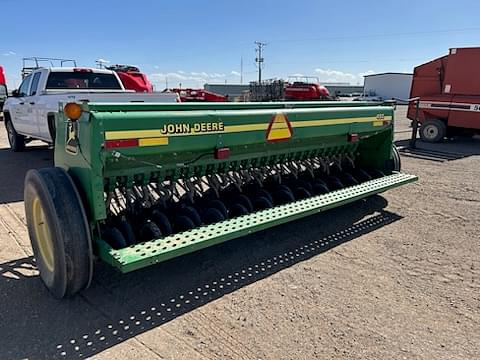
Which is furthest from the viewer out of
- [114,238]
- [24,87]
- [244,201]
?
[24,87]

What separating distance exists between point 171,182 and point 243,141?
73 cm

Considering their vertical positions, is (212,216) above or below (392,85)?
below

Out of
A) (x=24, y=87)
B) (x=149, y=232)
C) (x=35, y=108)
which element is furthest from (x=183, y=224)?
(x=24, y=87)

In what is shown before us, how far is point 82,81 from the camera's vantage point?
7.55 metres

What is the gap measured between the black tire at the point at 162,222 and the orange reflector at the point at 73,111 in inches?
38.1

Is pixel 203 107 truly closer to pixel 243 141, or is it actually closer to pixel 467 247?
pixel 243 141

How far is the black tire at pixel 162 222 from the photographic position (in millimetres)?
2959

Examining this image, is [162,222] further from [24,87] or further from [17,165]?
[24,87]

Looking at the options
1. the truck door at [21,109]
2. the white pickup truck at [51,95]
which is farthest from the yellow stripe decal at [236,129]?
the truck door at [21,109]

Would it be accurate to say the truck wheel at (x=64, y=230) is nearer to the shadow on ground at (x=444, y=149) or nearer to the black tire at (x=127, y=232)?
the black tire at (x=127, y=232)

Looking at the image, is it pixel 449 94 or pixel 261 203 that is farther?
pixel 449 94

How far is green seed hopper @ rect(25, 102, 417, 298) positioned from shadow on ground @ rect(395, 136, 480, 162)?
190 inches

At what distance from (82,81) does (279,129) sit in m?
5.52

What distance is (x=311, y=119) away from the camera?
381 cm
